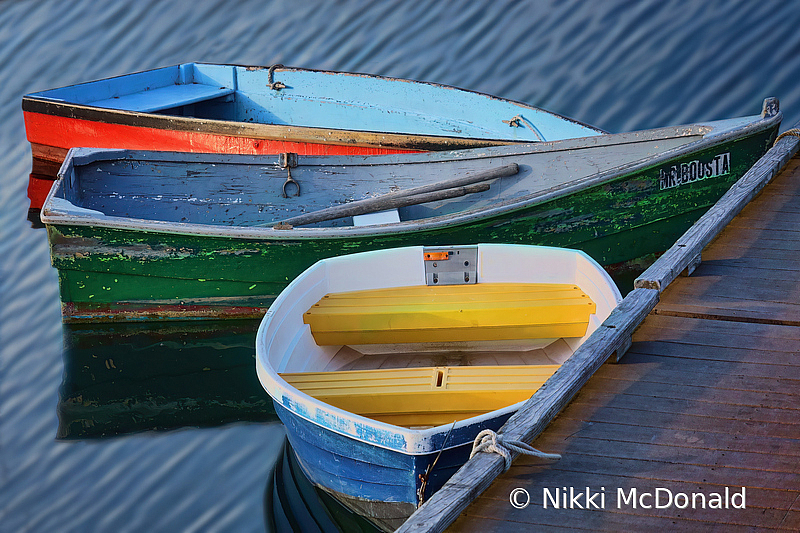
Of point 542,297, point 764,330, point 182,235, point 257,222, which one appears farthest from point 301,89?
point 764,330

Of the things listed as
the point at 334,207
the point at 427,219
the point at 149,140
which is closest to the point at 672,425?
the point at 427,219

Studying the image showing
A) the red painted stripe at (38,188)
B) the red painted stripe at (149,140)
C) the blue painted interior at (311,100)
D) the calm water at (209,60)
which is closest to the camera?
the calm water at (209,60)

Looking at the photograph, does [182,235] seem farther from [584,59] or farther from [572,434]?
[584,59]

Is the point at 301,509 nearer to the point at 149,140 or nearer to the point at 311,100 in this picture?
the point at 149,140

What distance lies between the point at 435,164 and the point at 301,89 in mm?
2393

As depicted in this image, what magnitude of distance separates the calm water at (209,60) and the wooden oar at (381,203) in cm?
87

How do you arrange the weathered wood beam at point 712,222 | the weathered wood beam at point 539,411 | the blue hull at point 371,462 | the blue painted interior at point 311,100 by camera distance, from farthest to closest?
the blue painted interior at point 311,100
the weathered wood beam at point 712,222
the blue hull at point 371,462
the weathered wood beam at point 539,411

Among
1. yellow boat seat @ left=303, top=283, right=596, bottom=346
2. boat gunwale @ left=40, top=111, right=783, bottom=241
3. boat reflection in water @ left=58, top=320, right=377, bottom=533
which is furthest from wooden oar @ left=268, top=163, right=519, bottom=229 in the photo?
yellow boat seat @ left=303, top=283, right=596, bottom=346

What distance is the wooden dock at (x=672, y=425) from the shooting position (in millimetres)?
1871

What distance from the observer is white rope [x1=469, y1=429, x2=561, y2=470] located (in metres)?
1.99

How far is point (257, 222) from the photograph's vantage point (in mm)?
5324

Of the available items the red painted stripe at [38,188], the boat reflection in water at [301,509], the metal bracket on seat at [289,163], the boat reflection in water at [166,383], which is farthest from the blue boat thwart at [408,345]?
the red painted stripe at [38,188]

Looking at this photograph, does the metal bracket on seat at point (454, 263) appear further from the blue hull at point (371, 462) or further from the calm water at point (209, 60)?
the calm water at point (209, 60)

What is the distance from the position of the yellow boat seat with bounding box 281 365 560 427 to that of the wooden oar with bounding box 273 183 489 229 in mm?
1873
